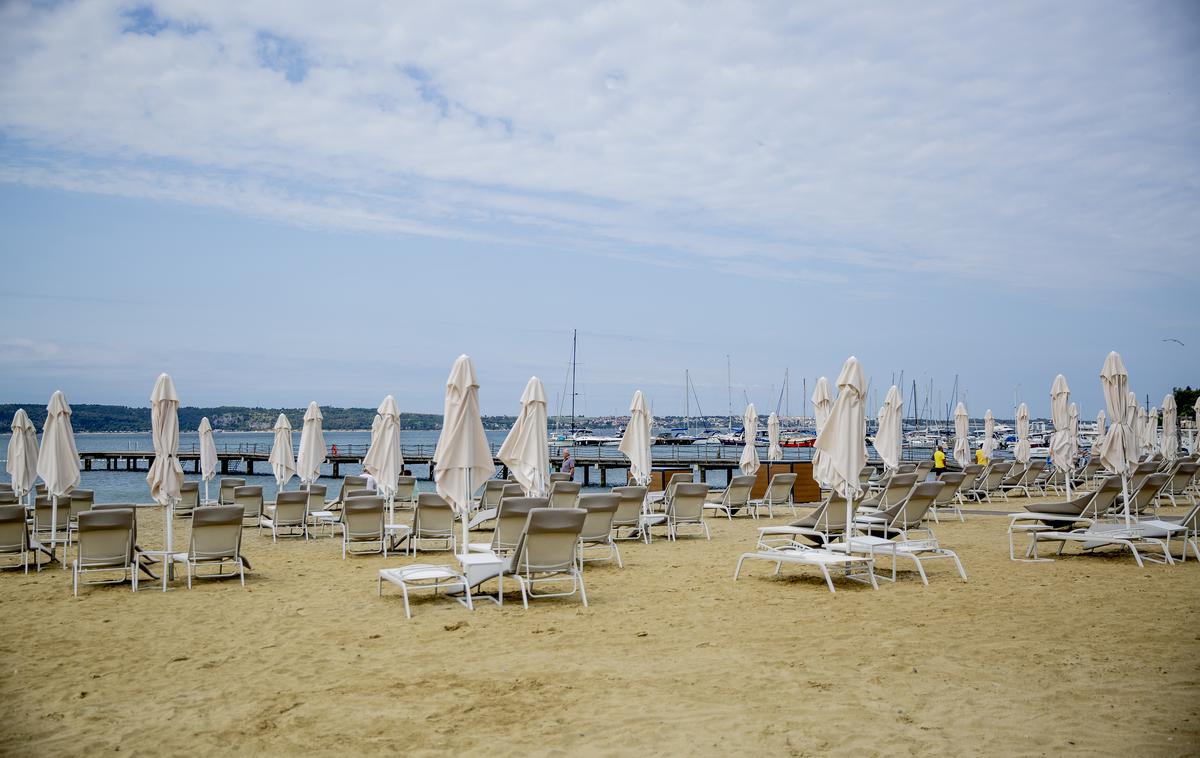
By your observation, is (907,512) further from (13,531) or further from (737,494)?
(13,531)

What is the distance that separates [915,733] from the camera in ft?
14.7

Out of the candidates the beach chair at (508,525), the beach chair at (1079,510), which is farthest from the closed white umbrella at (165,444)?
the beach chair at (1079,510)

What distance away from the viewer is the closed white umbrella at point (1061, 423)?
17.4m

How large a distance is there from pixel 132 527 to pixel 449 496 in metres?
3.39

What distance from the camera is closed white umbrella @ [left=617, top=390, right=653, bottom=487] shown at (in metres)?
14.6

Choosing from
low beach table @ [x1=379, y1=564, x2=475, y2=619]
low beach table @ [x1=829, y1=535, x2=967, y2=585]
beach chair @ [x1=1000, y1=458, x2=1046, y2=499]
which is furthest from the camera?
beach chair @ [x1=1000, y1=458, x2=1046, y2=499]

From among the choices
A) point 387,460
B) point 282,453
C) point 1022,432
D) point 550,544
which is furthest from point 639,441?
point 1022,432

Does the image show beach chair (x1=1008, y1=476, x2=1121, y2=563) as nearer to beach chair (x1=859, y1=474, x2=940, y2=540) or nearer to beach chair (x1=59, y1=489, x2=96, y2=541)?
beach chair (x1=859, y1=474, x2=940, y2=540)

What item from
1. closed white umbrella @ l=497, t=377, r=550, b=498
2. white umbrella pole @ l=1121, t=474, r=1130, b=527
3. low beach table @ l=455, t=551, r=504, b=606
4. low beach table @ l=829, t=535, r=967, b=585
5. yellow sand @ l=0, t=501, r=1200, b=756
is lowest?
yellow sand @ l=0, t=501, r=1200, b=756

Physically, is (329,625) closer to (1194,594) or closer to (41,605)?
(41,605)

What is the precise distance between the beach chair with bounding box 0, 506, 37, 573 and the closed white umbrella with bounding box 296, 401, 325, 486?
20.4 feet

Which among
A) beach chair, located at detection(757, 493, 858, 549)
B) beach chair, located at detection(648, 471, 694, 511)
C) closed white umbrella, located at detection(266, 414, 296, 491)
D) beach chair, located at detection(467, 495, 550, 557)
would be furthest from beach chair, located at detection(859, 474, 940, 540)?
closed white umbrella, located at detection(266, 414, 296, 491)

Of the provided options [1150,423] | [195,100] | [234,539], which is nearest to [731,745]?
[234,539]

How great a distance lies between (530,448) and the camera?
35.7 ft
